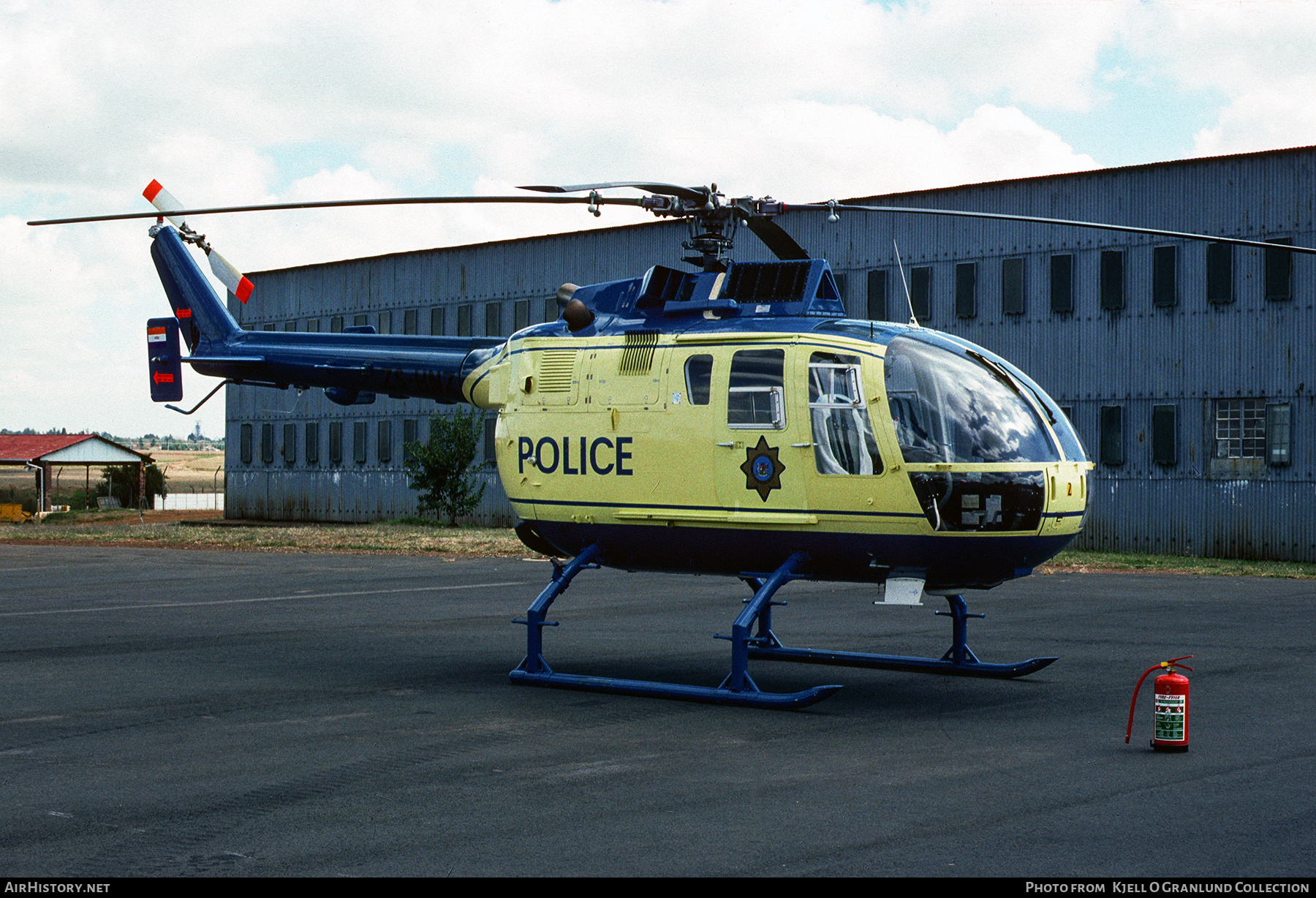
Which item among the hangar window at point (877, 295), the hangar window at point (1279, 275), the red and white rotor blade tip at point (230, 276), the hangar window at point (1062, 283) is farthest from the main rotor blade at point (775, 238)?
the hangar window at point (877, 295)

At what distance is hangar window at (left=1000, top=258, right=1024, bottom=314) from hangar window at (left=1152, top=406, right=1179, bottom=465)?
4.38 m

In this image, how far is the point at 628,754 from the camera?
8852mm

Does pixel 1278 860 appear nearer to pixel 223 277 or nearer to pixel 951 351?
pixel 951 351

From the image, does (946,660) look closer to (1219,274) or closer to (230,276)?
(230,276)

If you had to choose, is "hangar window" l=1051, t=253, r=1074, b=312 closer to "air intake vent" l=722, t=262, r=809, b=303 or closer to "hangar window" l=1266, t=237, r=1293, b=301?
"hangar window" l=1266, t=237, r=1293, b=301

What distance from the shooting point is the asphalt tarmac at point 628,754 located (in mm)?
6375

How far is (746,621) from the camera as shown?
10.7m

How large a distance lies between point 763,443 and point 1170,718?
399cm

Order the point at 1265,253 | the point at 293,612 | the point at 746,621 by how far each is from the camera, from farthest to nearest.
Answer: the point at 1265,253 → the point at 293,612 → the point at 746,621

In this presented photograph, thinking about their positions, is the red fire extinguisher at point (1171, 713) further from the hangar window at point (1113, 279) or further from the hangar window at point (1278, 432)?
the hangar window at point (1113, 279)

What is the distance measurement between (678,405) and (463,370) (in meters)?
3.18

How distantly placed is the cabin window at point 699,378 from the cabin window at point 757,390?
8.9 inches

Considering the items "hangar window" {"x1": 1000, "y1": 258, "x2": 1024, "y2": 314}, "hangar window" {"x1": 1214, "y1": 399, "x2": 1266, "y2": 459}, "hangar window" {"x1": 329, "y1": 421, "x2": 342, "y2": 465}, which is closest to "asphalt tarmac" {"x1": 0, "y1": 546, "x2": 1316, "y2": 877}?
"hangar window" {"x1": 1214, "y1": 399, "x2": 1266, "y2": 459}
